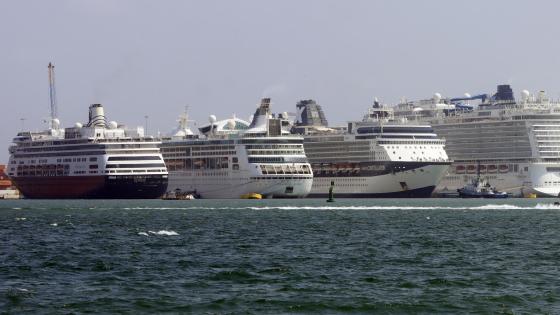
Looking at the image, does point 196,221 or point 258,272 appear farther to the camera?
point 196,221

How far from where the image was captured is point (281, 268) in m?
61.5

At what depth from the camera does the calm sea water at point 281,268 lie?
49.6 m

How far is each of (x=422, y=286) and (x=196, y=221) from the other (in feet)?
200

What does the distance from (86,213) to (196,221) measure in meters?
26.2

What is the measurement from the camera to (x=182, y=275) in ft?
191

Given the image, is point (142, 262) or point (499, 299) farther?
point (142, 262)

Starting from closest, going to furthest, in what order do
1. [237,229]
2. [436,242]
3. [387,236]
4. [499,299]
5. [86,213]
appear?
1. [499,299]
2. [436,242]
3. [387,236]
4. [237,229]
5. [86,213]

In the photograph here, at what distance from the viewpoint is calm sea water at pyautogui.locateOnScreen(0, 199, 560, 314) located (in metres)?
49.6

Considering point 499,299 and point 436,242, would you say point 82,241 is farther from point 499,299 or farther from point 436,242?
point 499,299

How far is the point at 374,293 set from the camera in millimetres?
52500

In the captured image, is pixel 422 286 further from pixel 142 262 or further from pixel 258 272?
pixel 142 262

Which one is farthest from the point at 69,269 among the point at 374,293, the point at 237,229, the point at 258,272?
the point at 237,229

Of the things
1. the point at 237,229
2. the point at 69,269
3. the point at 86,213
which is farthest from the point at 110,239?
the point at 86,213

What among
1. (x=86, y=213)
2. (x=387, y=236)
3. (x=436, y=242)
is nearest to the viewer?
(x=436, y=242)
